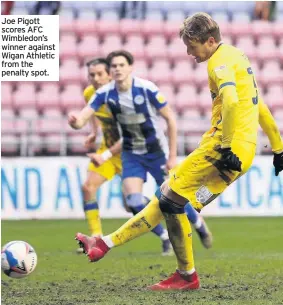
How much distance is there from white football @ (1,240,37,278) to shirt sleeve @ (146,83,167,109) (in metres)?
2.61

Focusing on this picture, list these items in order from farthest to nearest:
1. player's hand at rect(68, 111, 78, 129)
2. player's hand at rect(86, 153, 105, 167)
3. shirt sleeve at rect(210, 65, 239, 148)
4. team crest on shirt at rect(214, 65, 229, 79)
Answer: player's hand at rect(86, 153, 105, 167)
player's hand at rect(68, 111, 78, 129)
team crest on shirt at rect(214, 65, 229, 79)
shirt sleeve at rect(210, 65, 239, 148)

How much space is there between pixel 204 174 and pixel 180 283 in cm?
81

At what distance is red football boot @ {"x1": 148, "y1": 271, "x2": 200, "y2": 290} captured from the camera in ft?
20.0

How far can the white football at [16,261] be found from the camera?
598cm

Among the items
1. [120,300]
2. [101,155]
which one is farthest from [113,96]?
[120,300]

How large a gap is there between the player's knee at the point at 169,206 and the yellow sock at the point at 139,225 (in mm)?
92

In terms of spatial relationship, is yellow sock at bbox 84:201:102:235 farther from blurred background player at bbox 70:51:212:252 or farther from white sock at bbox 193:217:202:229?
white sock at bbox 193:217:202:229

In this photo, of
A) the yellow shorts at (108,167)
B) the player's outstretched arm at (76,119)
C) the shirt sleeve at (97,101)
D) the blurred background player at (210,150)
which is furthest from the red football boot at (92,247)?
the yellow shorts at (108,167)

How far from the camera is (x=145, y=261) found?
789 cm

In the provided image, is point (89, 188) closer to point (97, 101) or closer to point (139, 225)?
point (97, 101)

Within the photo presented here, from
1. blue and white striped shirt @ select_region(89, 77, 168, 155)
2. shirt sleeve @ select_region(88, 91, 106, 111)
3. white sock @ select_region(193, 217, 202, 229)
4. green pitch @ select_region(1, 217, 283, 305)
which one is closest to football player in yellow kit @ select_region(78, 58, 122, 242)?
green pitch @ select_region(1, 217, 283, 305)

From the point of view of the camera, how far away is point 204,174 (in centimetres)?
584

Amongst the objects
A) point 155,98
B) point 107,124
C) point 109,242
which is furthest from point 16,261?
point 107,124

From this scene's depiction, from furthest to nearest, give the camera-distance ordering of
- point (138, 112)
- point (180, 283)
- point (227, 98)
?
point (138, 112) → point (180, 283) → point (227, 98)
